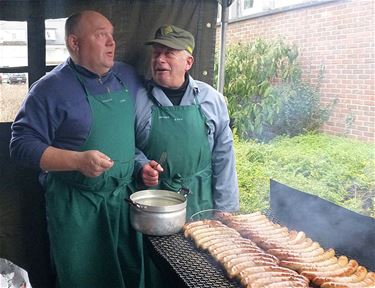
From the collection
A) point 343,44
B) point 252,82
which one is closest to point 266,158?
point 252,82

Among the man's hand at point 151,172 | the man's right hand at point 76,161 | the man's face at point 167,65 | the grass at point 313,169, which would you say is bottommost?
the grass at point 313,169

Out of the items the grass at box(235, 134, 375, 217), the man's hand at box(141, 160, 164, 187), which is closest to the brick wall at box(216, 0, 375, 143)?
the grass at box(235, 134, 375, 217)

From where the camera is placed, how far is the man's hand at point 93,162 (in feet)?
9.06

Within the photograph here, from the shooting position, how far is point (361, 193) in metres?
6.53

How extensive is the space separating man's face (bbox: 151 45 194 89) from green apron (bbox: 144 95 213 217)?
0.57 feet

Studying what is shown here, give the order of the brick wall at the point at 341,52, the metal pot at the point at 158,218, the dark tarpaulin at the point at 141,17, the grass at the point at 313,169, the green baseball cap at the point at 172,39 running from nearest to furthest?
1. the metal pot at the point at 158,218
2. the green baseball cap at the point at 172,39
3. the dark tarpaulin at the point at 141,17
4. the grass at the point at 313,169
5. the brick wall at the point at 341,52

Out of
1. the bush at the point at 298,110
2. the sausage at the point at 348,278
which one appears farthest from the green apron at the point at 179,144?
the bush at the point at 298,110

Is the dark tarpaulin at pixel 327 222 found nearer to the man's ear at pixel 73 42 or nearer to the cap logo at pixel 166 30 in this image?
the cap logo at pixel 166 30

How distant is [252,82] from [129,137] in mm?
4971

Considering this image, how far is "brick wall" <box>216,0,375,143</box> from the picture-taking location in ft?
22.0

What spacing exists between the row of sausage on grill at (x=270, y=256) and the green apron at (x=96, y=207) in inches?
27.4

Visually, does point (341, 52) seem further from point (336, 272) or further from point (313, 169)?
point (336, 272)

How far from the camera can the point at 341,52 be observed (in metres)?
7.08

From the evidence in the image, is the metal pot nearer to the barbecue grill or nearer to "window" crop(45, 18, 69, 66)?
the barbecue grill
